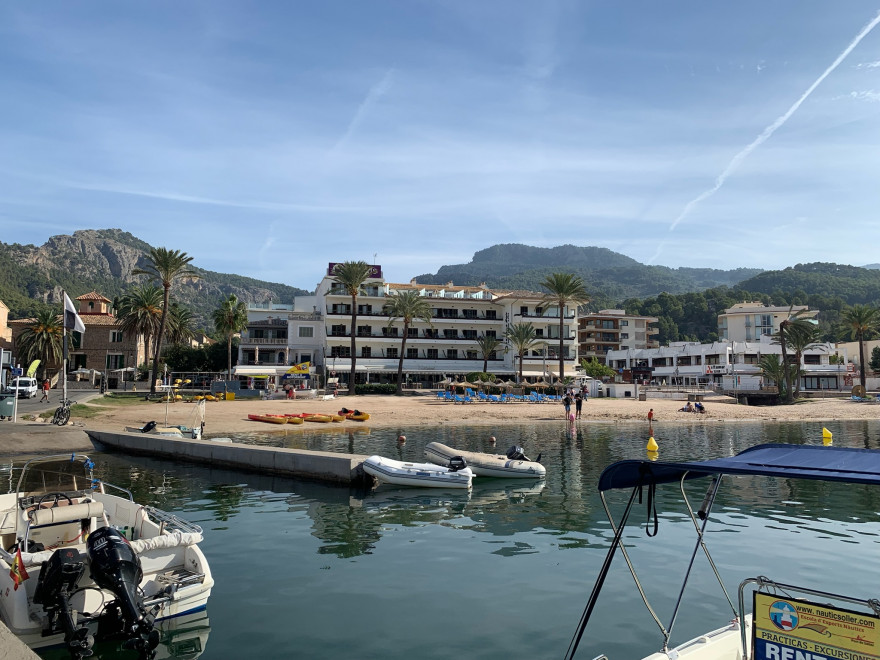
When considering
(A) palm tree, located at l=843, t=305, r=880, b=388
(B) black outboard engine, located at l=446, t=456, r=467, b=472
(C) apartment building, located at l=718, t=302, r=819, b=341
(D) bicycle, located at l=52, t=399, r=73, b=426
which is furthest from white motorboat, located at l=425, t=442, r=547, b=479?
(C) apartment building, located at l=718, t=302, r=819, b=341

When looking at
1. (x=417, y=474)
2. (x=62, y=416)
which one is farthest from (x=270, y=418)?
(x=417, y=474)

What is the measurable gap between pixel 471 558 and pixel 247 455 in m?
14.5

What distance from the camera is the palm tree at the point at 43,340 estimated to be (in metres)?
65.1

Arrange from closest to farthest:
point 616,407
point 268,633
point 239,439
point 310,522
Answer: point 268,633
point 310,522
point 239,439
point 616,407

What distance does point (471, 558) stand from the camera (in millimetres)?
13305

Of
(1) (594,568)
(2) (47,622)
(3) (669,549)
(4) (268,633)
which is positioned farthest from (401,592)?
(3) (669,549)

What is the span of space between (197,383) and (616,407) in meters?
48.0

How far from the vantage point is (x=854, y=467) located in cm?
560

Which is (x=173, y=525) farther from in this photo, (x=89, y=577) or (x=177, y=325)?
(x=177, y=325)

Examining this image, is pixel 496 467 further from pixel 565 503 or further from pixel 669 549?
pixel 669 549

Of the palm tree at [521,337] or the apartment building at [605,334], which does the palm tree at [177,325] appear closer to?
the palm tree at [521,337]

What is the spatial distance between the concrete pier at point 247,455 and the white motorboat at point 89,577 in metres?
11.0

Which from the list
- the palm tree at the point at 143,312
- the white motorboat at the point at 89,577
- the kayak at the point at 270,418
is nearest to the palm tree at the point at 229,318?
the palm tree at the point at 143,312

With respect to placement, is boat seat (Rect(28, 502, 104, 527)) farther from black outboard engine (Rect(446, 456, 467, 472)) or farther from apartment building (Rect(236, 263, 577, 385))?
apartment building (Rect(236, 263, 577, 385))
